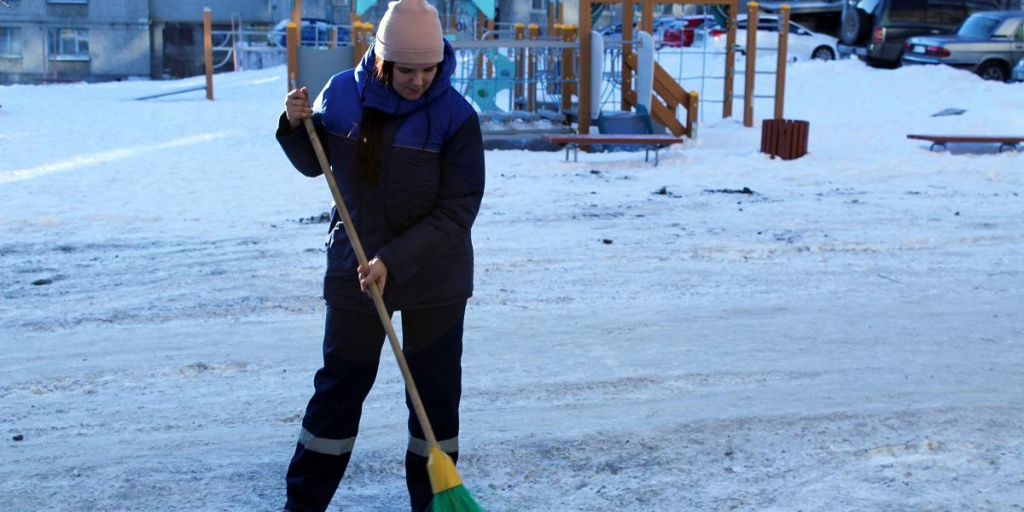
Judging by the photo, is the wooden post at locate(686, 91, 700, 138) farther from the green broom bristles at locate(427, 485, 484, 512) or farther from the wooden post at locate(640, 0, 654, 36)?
the green broom bristles at locate(427, 485, 484, 512)

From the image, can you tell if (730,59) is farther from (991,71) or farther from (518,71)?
(991,71)

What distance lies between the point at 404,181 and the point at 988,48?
21.4 metres

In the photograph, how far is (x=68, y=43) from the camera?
121 ft

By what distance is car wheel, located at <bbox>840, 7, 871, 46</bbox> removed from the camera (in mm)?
28062

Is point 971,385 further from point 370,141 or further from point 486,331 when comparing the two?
point 370,141

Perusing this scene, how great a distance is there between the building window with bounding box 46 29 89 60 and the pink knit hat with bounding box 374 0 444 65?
36.0 meters

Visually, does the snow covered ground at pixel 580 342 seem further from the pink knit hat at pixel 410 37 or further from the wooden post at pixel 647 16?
the wooden post at pixel 647 16

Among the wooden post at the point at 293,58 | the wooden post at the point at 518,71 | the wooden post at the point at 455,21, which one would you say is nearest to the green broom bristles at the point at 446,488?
the wooden post at the point at 518,71

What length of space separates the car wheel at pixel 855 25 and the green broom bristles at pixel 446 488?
86.8 feet

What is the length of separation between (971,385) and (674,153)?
30.6 ft

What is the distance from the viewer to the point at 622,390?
5.16 metres

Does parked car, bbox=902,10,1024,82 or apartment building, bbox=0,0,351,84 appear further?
apartment building, bbox=0,0,351,84

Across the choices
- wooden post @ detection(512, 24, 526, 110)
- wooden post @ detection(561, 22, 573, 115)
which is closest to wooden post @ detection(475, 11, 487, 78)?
wooden post @ detection(512, 24, 526, 110)

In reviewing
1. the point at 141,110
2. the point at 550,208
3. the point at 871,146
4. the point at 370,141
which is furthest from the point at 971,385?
the point at 141,110
